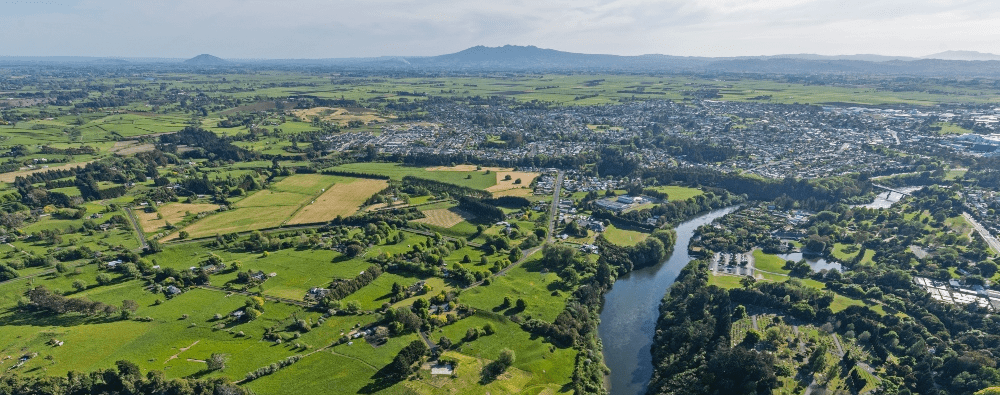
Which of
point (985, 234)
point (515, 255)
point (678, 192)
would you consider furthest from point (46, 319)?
point (985, 234)

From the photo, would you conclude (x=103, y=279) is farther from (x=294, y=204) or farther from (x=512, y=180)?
(x=512, y=180)

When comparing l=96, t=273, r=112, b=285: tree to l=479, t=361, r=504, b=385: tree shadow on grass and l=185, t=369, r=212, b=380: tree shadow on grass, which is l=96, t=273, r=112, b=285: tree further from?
l=479, t=361, r=504, b=385: tree shadow on grass

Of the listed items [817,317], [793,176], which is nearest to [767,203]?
[793,176]

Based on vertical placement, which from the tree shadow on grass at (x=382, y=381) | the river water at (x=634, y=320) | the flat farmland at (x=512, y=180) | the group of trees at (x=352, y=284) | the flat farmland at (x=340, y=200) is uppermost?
the flat farmland at (x=512, y=180)

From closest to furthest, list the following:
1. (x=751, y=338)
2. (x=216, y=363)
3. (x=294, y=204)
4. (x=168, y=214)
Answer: (x=216, y=363) → (x=751, y=338) → (x=168, y=214) → (x=294, y=204)

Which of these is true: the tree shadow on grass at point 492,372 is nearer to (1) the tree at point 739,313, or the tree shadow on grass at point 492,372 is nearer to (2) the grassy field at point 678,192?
(1) the tree at point 739,313

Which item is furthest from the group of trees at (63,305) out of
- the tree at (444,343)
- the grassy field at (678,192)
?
the grassy field at (678,192)

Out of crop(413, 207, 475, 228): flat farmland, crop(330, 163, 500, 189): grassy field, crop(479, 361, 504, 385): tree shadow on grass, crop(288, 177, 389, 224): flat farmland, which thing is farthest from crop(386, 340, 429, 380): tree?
crop(330, 163, 500, 189): grassy field
